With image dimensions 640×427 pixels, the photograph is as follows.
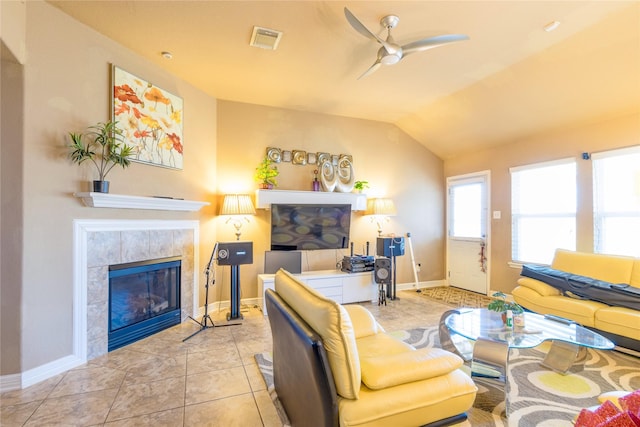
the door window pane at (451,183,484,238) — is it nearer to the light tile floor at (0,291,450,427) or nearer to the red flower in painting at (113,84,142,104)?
the light tile floor at (0,291,450,427)

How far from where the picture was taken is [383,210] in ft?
17.1

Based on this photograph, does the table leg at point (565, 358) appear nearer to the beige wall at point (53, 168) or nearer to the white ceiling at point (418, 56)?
the white ceiling at point (418, 56)

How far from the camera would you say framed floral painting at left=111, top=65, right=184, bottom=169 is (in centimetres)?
313

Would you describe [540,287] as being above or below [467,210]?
below

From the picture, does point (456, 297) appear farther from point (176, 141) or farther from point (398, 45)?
point (176, 141)

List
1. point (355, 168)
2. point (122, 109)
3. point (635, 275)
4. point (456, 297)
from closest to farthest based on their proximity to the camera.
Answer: point (122, 109) < point (635, 275) < point (456, 297) < point (355, 168)

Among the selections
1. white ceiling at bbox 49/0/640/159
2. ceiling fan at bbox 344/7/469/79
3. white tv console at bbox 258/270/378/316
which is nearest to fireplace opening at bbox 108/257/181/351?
white tv console at bbox 258/270/378/316

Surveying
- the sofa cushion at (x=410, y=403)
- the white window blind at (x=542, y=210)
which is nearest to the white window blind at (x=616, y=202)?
the white window blind at (x=542, y=210)

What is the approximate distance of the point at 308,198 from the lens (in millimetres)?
4754

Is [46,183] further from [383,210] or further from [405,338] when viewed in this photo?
[383,210]

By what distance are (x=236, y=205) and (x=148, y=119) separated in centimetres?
146

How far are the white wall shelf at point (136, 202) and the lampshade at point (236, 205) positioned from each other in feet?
0.96

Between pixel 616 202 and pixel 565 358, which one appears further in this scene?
pixel 616 202

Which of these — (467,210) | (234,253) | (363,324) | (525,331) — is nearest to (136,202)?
(234,253)
